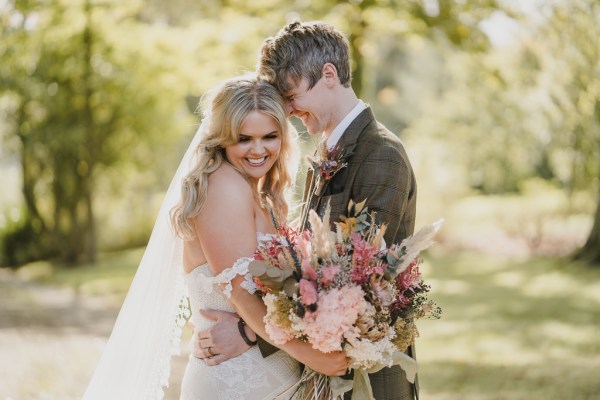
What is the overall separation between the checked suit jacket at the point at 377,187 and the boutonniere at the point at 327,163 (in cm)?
2

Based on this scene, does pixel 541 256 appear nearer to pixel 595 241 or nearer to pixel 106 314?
pixel 595 241

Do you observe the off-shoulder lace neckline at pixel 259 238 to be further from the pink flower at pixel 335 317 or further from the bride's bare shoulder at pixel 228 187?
the pink flower at pixel 335 317

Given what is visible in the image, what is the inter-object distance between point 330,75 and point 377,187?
0.60m

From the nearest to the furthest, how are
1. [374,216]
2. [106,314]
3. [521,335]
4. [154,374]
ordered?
[374,216]
[154,374]
[521,335]
[106,314]

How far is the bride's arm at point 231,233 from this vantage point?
10.4 ft

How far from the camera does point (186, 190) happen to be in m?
3.29

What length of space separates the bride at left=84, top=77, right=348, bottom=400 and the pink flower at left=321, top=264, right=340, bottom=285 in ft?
1.26

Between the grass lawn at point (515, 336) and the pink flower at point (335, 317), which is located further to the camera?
the grass lawn at point (515, 336)

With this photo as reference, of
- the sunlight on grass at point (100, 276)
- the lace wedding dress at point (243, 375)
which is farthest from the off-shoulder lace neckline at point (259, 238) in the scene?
the sunlight on grass at point (100, 276)

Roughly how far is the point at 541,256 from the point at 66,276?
12.4m

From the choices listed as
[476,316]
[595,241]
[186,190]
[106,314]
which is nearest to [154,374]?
[186,190]

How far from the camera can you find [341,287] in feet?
9.11

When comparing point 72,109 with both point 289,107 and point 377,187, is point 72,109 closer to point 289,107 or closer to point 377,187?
point 289,107

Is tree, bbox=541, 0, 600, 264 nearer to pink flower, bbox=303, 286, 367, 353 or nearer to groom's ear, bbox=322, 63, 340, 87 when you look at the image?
groom's ear, bbox=322, 63, 340, 87
